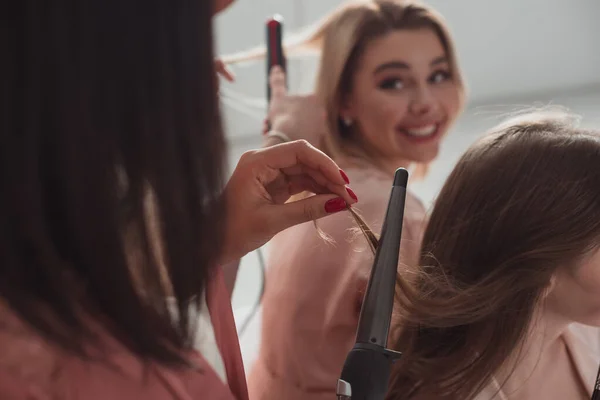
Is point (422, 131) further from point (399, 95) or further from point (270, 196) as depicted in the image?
point (270, 196)

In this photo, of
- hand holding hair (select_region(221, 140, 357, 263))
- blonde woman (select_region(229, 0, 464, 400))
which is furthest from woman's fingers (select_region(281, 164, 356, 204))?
blonde woman (select_region(229, 0, 464, 400))

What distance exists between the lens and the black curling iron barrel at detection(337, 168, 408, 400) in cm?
45

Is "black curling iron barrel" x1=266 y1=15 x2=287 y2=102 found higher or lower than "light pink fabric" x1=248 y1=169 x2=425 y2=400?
higher

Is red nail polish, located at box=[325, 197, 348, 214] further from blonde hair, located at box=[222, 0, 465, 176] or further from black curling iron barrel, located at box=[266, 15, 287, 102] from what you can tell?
black curling iron barrel, located at box=[266, 15, 287, 102]

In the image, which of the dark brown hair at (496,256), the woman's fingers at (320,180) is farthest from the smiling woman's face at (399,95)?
the woman's fingers at (320,180)

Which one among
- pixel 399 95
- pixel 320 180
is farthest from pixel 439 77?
pixel 320 180

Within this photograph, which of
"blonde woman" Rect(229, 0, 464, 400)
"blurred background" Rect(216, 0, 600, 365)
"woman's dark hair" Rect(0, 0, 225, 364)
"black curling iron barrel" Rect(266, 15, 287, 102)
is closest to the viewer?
"woman's dark hair" Rect(0, 0, 225, 364)

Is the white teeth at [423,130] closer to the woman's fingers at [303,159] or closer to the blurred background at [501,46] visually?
the woman's fingers at [303,159]

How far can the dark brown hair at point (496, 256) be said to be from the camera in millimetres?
643

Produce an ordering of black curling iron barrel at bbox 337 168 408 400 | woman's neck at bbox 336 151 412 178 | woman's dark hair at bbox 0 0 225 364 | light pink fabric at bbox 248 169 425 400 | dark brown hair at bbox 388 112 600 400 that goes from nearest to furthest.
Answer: woman's dark hair at bbox 0 0 225 364 → black curling iron barrel at bbox 337 168 408 400 → dark brown hair at bbox 388 112 600 400 → light pink fabric at bbox 248 169 425 400 → woman's neck at bbox 336 151 412 178

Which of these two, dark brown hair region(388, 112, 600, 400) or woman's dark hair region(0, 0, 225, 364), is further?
A: dark brown hair region(388, 112, 600, 400)

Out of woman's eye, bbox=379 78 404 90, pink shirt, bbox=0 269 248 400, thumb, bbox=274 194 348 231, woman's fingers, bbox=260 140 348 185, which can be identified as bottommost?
pink shirt, bbox=0 269 248 400

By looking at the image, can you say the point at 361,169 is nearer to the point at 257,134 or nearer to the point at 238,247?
the point at 238,247

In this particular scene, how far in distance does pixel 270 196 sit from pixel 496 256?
20 cm
